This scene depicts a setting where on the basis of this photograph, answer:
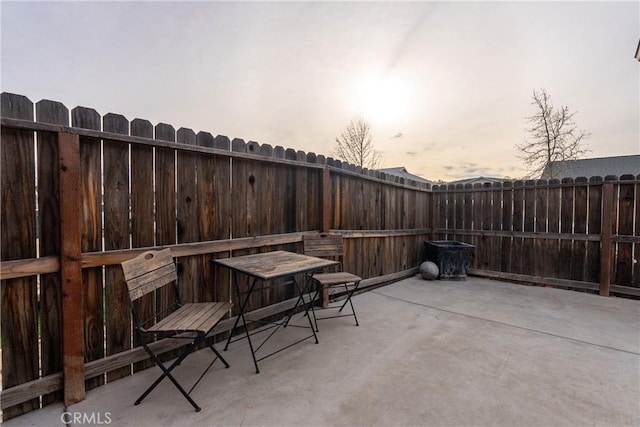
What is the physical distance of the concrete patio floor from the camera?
4.92 ft

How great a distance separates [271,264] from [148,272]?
89 cm

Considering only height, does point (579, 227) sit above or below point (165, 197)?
below

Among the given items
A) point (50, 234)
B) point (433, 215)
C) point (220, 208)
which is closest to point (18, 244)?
point (50, 234)

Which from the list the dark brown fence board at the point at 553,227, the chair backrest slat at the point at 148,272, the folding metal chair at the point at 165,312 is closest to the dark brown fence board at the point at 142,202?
the folding metal chair at the point at 165,312

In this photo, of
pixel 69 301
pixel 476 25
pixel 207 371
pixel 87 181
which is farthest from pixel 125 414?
pixel 476 25

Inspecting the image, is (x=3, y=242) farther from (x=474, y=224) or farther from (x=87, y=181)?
(x=474, y=224)

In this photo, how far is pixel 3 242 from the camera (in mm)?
1461

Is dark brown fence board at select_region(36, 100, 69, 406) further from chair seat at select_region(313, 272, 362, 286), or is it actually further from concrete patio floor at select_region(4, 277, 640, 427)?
chair seat at select_region(313, 272, 362, 286)

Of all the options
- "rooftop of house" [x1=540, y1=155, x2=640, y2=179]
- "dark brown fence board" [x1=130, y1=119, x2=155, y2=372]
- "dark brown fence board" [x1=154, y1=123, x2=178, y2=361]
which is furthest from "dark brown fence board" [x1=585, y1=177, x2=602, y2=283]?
"rooftop of house" [x1=540, y1=155, x2=640, y2=179]

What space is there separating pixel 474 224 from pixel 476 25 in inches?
136

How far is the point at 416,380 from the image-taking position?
185cm

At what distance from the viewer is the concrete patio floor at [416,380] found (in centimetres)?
150

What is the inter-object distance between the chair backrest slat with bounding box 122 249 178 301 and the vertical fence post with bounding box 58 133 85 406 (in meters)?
0.36

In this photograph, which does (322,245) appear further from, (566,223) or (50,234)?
(566,223)
